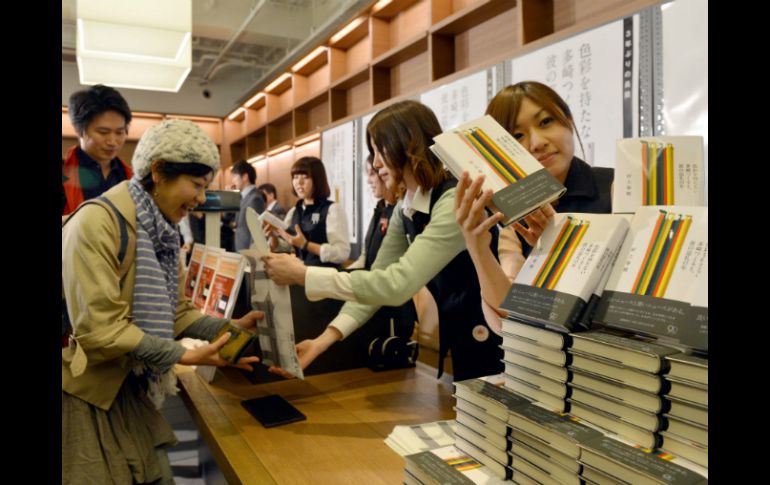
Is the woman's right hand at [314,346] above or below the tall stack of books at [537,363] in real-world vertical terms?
below

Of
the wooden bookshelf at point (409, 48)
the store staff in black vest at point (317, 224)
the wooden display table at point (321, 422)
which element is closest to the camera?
the wooden display table at point (321, 422)

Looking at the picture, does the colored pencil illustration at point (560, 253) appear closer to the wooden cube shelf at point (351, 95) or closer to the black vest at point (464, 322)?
the black vest at point (464, 322)

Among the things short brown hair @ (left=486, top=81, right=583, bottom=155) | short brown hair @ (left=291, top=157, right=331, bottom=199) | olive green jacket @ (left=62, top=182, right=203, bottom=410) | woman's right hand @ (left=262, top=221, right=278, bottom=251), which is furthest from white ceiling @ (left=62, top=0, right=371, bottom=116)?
olive green jacket @ (left=62, top=182, right=203, bottom=410)

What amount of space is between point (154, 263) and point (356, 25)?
4028 millimetres

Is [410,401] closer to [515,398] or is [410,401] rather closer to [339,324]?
[339,324]

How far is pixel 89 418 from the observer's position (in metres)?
1.33

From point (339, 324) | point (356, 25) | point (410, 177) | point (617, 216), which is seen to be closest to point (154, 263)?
point (339, 324)

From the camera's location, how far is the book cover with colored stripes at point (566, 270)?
2.34 feet

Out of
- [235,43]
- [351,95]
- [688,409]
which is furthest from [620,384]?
[235,43]

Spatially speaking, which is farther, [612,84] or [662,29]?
[612,84]

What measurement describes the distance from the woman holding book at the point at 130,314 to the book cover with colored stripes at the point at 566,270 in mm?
934

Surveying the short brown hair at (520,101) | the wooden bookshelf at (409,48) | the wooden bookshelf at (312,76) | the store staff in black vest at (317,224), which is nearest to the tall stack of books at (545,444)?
the short brown hair at (520,101)

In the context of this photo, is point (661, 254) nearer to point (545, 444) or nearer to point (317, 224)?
point (545, 444)

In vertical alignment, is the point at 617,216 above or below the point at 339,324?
above
